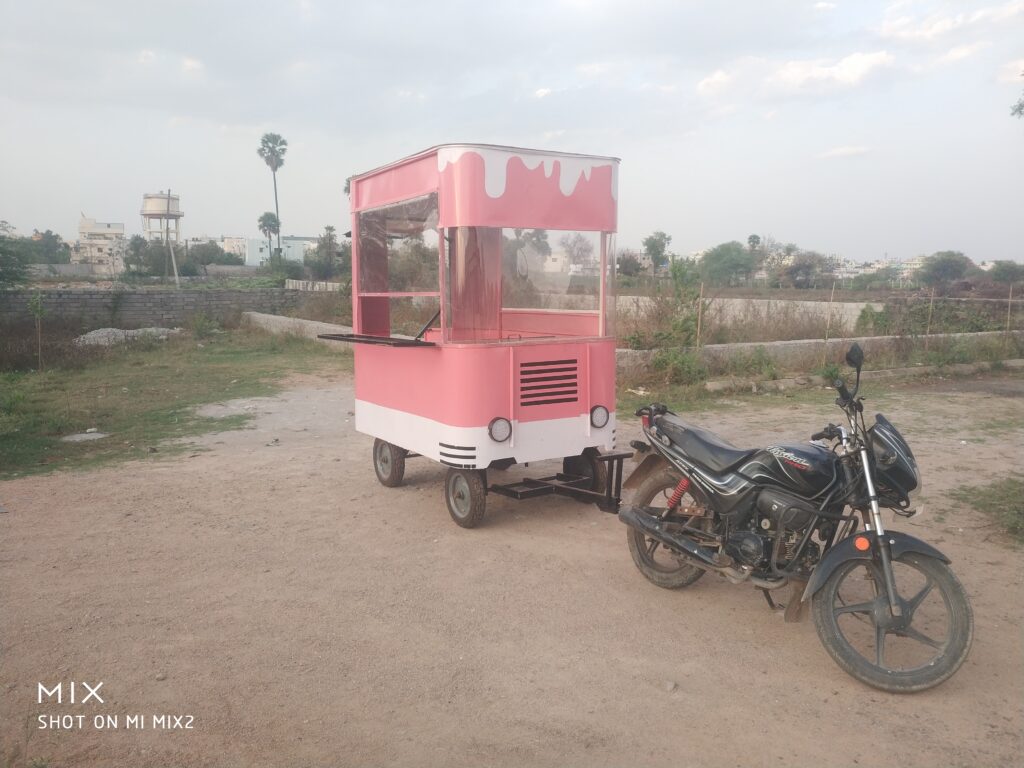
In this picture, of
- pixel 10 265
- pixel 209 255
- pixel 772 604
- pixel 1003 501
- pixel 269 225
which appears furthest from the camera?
pixel 269 225

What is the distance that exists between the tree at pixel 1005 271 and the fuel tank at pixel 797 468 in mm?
36473

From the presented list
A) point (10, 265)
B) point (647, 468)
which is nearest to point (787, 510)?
point (647, 468)

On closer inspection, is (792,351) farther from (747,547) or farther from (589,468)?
(747,547)

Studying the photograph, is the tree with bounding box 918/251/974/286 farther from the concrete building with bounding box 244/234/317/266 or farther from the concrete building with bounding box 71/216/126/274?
the concrete building with bounding box 71/216/126/274

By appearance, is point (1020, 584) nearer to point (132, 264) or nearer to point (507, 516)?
point (507, 516)

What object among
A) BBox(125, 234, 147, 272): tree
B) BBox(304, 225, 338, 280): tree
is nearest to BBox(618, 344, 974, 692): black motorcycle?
BBox(304, 225, 338, 280): tree

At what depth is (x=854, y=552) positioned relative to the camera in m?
3.50

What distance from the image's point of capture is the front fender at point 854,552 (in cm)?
341

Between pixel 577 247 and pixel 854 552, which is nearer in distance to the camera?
pixel 854 552

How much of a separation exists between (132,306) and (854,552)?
22930 millimetres

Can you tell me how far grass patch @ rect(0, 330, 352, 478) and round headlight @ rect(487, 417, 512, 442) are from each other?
4.16m

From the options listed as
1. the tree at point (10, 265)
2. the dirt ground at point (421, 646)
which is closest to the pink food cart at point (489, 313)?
the dirt ground at point (421, 646)

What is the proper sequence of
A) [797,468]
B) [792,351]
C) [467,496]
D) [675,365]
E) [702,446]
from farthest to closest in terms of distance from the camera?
[792,351], [675,365], [467,496], [702,446], [797,468]

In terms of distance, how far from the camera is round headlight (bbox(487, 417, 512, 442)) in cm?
543
